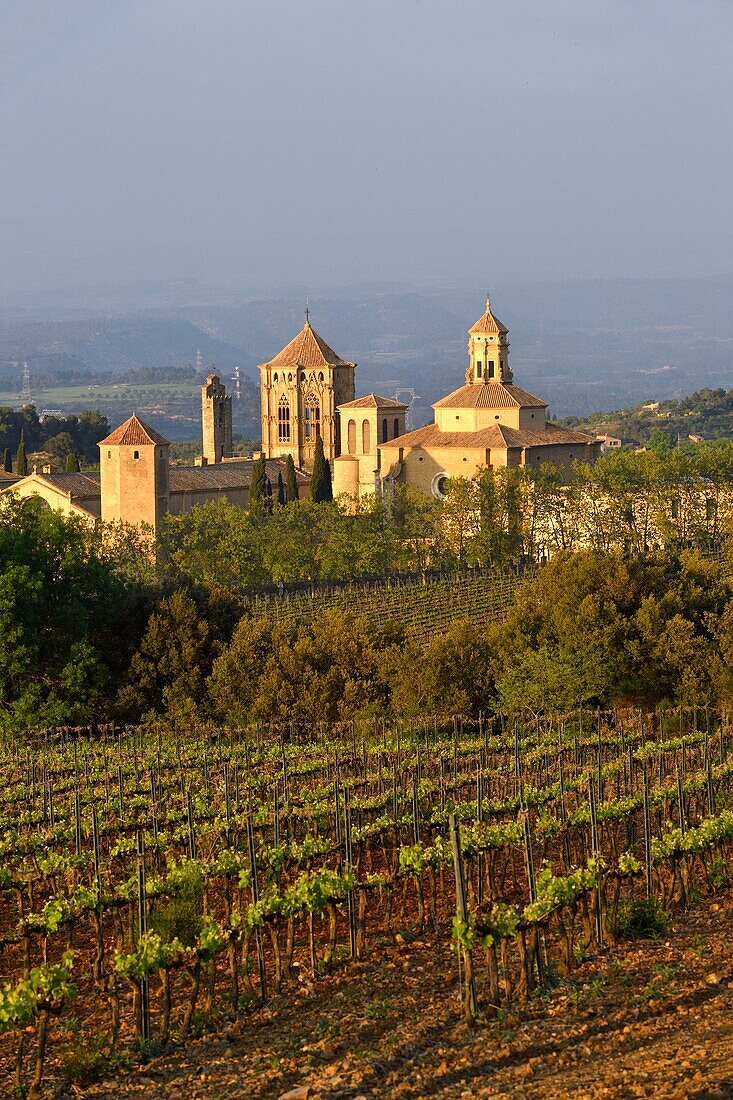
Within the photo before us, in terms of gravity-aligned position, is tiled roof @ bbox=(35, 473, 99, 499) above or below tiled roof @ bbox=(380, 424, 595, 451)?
below

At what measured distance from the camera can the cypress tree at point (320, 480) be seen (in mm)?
78312

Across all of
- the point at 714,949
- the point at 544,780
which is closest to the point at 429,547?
the point at 544,780

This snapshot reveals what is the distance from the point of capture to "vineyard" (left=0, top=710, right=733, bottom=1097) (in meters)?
12.6

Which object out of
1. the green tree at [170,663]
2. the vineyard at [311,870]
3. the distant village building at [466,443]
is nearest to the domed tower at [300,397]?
the distant village building at [466,443]

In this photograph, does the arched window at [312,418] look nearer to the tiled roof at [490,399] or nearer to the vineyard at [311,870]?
the tiled roof at [490,399]

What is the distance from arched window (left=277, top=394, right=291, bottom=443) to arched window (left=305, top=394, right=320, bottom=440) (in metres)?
1.13

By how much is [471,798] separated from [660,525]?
3274cm

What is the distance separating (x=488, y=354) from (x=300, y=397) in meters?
13.9

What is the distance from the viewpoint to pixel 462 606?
149ft

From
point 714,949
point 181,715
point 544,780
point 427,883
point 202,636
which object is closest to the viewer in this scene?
Answer: point 714,949

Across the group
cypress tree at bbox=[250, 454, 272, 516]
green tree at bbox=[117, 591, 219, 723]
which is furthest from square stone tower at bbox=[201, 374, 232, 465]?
green tree at bbox=[117, 591, 219, 723]

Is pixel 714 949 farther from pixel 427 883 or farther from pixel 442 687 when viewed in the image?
pixel 442 687

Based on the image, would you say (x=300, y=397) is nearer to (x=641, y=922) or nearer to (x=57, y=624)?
(x=57, y=624)

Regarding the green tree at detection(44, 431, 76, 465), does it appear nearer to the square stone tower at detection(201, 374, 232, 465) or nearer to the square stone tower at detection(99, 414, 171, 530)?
the square stone tower at detection(201, 374, 232, 465)
